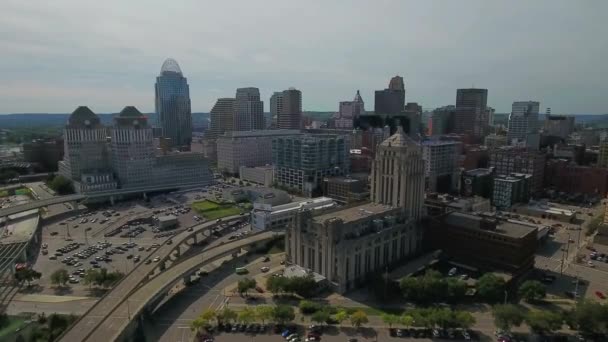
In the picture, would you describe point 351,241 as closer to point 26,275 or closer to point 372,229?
point 372,229

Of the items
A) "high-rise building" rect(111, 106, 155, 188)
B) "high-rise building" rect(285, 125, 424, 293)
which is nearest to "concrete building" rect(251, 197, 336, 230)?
"high-rise building" rect(285, 125, 424, 293)

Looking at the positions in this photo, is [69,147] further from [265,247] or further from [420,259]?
[420,259]

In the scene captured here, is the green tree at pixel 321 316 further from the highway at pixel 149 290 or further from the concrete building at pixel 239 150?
the concrete building at pixel 239 150

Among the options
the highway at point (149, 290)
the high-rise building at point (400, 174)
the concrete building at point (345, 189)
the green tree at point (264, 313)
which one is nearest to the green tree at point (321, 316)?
the green tree at point (264, 313)

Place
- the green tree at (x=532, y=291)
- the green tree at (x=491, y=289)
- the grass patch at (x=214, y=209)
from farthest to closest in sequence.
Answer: the grass patch at (x=214, y=209), the green tree at (x=491, y=289), the green tree at (x=532, y=291)

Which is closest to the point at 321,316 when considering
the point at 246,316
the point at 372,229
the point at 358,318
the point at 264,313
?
the point at 358,318

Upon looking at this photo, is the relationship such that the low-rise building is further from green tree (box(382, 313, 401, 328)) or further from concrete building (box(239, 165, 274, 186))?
concrete building (box(239, 165, 274, 186))

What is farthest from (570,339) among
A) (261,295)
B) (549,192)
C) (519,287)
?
(549,192)
